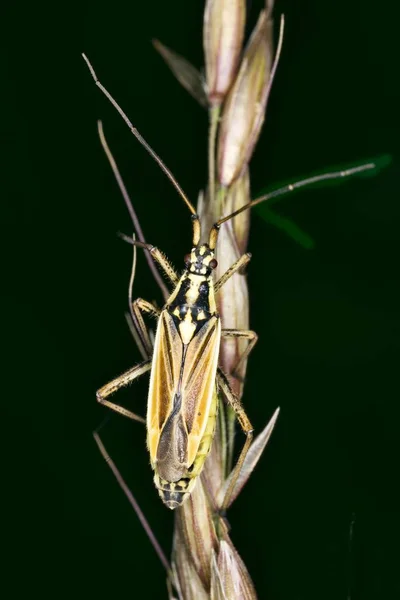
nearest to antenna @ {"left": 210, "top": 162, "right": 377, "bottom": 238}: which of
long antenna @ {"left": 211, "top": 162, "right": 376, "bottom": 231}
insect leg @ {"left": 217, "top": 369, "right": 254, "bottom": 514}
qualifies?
long antenna @ {"left": 211, "top": 162, "right": 376, "bottom": 231}

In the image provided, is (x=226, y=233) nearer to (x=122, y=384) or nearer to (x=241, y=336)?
(x=241, y=336)

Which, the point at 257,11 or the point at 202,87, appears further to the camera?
the point at 257,11

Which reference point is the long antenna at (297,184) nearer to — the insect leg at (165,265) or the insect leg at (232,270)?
the insect leg at (232,270)

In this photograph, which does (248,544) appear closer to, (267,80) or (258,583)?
(258,583)

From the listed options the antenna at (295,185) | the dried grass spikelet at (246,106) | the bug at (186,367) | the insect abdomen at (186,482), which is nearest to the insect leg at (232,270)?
the bug at (186,367)

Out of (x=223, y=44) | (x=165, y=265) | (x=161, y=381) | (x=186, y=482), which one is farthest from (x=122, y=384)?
(x=223, y=44)

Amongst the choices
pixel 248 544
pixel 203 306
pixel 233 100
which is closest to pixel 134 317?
pixel 203 306
